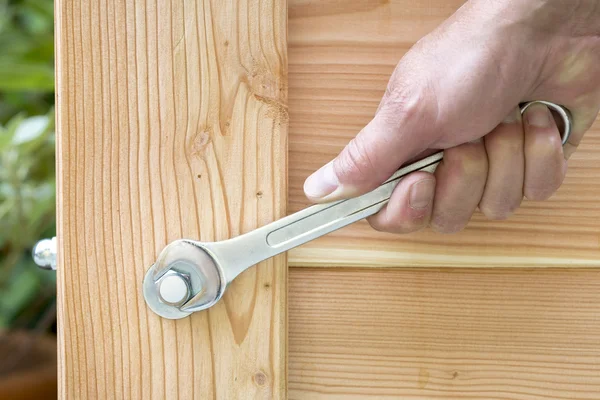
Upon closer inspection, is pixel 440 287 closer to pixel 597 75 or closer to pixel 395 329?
pixel 395 329

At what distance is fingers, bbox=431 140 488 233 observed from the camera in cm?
38

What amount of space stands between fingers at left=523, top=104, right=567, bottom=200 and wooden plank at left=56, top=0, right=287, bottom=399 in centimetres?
16

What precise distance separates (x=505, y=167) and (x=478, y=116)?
0.16 feet

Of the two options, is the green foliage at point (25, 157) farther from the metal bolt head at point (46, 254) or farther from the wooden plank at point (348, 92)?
the wooden plank at point (348, 92)

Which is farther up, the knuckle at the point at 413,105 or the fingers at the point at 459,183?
the knuckle at the point at 413,105

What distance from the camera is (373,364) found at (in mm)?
415

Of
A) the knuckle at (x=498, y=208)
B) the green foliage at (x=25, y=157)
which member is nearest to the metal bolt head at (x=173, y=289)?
the knuckle at (x=498, y=208)

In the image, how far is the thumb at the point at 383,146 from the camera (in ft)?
1.14

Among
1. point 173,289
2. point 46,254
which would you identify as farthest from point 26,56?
point 173,289

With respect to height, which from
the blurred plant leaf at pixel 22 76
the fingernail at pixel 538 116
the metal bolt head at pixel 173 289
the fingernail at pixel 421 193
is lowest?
the metal bolt head at pixel 173 289

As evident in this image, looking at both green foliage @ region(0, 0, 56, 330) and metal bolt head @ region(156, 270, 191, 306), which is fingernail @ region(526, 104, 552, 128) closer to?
metal bolt head @ region(156, 270, 191, 306)

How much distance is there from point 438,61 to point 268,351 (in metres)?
0.21

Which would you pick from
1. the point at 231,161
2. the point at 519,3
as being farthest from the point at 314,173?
the point at 519,3

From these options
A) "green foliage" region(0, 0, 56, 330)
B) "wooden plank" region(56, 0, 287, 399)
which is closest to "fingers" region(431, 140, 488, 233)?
"wooden plank" region(56, 0, 287, 399)
